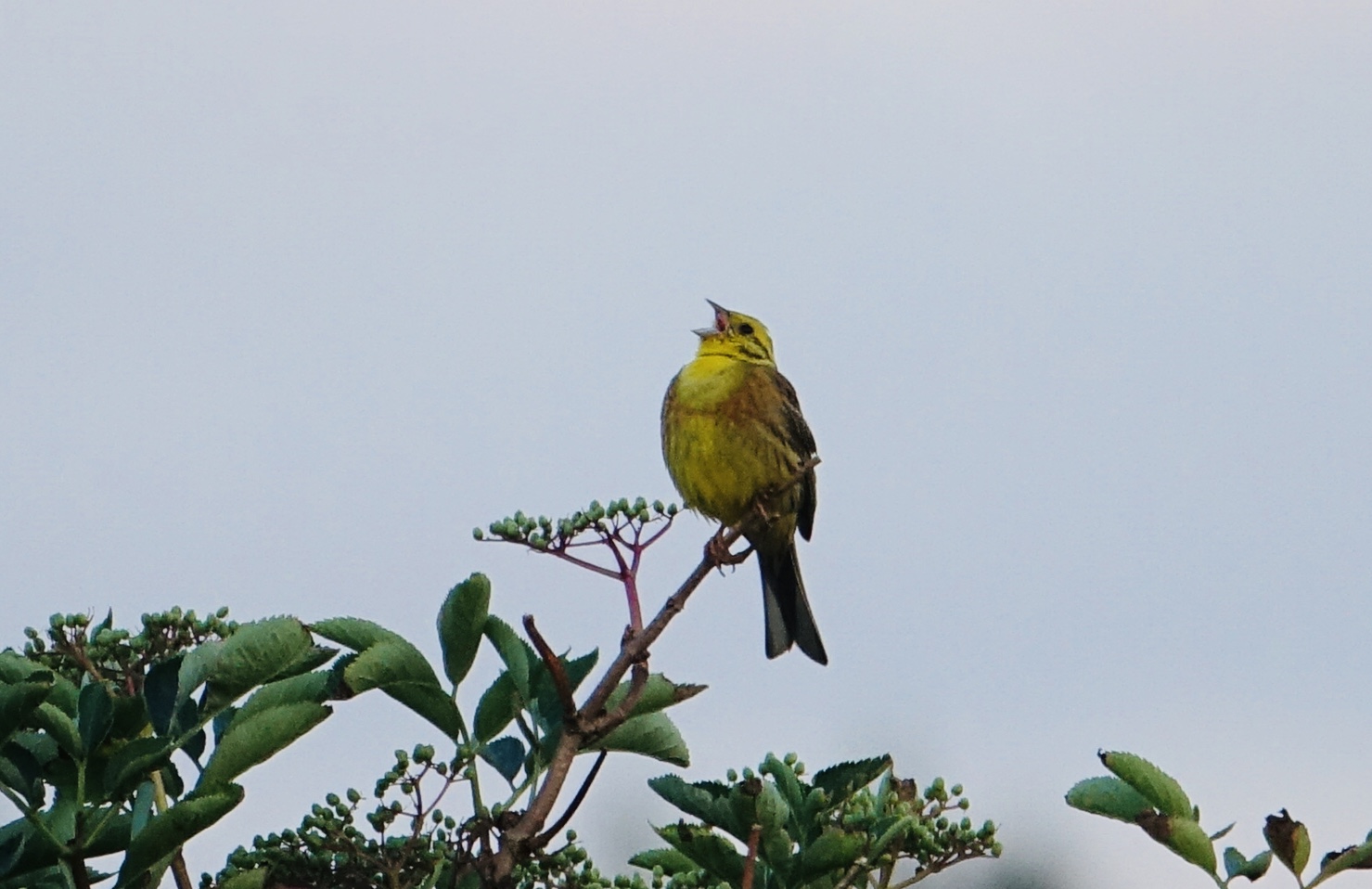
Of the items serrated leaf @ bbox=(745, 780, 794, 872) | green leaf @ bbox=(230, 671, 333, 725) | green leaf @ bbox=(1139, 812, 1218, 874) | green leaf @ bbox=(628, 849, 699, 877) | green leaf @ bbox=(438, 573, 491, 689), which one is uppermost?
green leaf @ bbox=(438, 573, 491, 689)

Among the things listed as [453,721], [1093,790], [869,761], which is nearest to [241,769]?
[453,721]

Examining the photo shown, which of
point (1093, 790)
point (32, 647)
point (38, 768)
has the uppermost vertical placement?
point (32, 647)

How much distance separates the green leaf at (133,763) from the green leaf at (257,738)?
99 millimetres

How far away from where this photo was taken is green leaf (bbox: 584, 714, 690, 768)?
2807 mm

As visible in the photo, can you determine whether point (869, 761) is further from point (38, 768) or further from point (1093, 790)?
point (38, 768)

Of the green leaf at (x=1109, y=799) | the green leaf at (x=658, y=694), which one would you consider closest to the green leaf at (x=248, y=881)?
the green leaf at (x=658, y=694)

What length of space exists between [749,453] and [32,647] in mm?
3882

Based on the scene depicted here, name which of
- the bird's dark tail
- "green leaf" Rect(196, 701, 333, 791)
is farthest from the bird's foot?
the bird's dark tail

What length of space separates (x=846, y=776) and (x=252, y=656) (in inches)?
35.8

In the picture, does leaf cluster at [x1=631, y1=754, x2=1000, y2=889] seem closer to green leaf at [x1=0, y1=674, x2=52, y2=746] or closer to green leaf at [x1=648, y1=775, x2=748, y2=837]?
green leaf at [x1=648, y1=775, x2=748, y2=837]

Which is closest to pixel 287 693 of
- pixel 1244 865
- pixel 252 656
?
pixel 252 656

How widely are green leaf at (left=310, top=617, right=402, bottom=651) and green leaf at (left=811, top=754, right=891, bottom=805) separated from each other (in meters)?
0.71

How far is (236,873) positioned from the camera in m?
2.54

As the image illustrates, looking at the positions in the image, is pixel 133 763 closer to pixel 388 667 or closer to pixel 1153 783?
pixel 388 667
